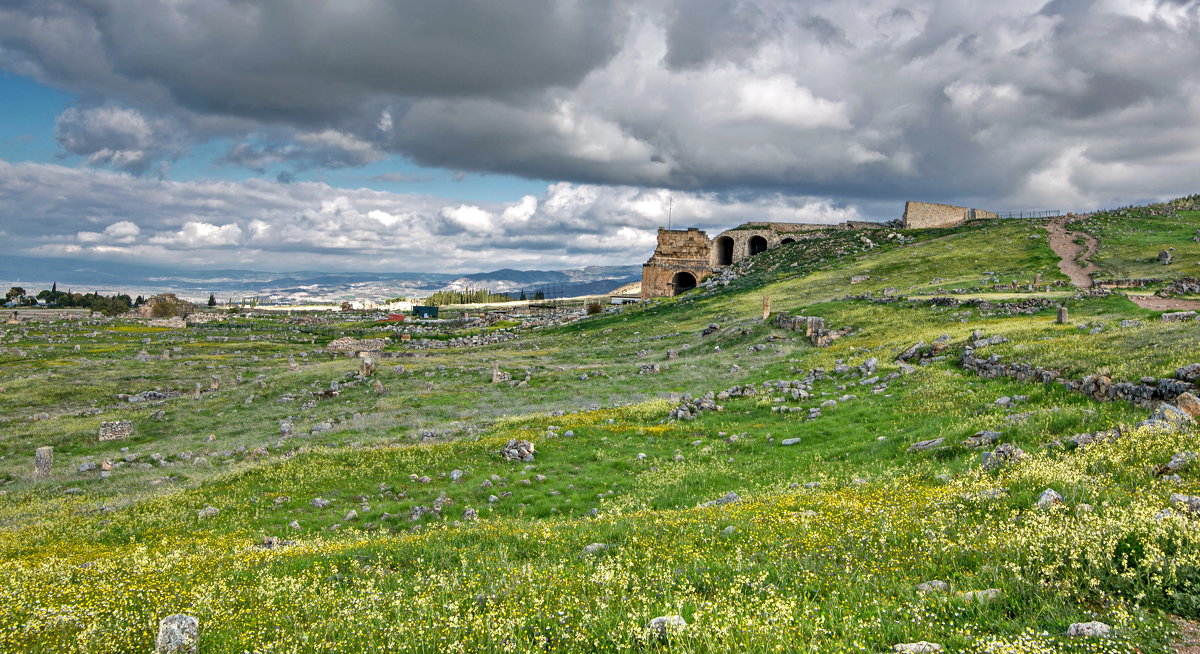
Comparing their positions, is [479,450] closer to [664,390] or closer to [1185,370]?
[664,390]

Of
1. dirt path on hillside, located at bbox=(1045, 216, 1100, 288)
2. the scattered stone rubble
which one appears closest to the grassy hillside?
the scattered stone rubble

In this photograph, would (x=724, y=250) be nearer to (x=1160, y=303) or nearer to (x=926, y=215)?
(x=926, y=215)

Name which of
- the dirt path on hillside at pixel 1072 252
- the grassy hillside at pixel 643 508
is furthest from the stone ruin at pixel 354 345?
the dirt path on hillside at pixel 1072 252

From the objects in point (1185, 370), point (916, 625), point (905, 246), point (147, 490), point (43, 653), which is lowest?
point (147, 490)

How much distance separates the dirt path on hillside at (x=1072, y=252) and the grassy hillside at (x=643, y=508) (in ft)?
49.6

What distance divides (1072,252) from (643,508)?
69519 mm

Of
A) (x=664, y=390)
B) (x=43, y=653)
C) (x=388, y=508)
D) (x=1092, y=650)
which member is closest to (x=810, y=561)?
(x=1092, y=650)

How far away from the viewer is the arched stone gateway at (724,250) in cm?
10656

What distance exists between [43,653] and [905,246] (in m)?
89.6

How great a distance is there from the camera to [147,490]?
1969cm

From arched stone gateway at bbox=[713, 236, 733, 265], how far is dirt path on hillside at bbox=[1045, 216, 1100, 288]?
154ft

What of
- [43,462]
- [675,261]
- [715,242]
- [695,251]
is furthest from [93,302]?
[43,462]

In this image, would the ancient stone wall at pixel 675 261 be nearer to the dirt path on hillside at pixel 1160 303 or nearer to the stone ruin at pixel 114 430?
the dirt path on hillside at pixel 1160 303

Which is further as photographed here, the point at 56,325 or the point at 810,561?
the point at 56,325
